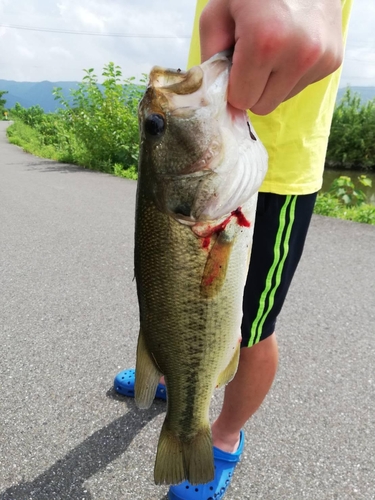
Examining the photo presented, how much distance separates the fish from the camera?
1.05 m

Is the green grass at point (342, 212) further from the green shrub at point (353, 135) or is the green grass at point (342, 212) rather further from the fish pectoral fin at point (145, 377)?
the green shrub at point (353, 135)

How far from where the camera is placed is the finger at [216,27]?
3.09ft

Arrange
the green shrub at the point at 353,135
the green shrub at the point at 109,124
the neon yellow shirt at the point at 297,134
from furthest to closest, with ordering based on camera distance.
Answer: the green shrub at the point at 353,135
the green shrub at the point at 109,124
the neon yellow shirt at the point at 297,134

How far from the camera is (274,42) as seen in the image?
2.67 feet

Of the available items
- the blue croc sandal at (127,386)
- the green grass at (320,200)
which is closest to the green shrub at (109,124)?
the green grass at (320,200)

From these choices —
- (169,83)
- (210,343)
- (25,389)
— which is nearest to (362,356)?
(210,343)

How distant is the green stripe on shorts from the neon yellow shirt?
2.6 inches

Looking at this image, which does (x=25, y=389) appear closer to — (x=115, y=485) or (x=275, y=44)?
(x=115, y=485)

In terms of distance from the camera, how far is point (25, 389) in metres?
2.46

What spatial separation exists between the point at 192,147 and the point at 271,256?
57 cm

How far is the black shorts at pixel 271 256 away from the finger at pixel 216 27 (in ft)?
1.85

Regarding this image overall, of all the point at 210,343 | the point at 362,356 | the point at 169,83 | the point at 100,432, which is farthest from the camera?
the point at 362,356

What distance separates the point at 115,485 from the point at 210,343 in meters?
1.02

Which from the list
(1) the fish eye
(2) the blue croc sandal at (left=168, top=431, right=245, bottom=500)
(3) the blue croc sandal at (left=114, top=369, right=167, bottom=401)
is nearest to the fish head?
(1) the fish eye
